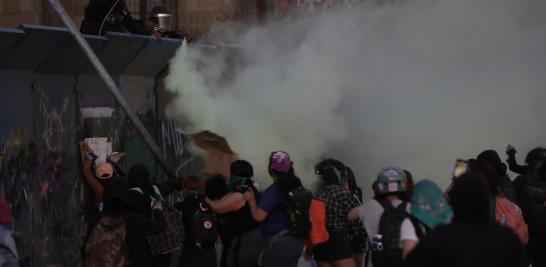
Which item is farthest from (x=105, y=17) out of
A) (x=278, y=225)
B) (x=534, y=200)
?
(x=534, y=200)

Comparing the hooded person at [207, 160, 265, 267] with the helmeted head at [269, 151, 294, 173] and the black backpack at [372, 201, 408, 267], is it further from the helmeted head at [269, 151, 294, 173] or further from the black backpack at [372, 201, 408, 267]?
the black backpack at [372, 201, 408, 267]

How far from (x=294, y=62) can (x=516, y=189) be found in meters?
3.29

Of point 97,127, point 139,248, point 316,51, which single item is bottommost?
point 139,248

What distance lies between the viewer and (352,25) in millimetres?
12844

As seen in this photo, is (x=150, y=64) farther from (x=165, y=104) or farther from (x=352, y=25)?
(x=352, y=25)

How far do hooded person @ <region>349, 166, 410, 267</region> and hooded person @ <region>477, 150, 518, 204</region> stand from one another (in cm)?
173

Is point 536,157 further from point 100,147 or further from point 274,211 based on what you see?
point 100,147

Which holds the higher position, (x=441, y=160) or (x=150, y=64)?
(x=150, y=64)

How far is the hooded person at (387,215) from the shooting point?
655 centimetres

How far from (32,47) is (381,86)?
18.5 ft

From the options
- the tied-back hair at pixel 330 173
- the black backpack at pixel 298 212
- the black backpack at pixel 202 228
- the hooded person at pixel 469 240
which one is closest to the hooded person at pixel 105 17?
the tied-back hair at pixel 330 173

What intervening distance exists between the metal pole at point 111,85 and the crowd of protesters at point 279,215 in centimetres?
61

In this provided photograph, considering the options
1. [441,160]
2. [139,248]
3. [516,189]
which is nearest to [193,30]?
[441,160]

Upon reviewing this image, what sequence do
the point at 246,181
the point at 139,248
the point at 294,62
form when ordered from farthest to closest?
the point at 294,62 → the point at 246,181 → the point at 139,248
